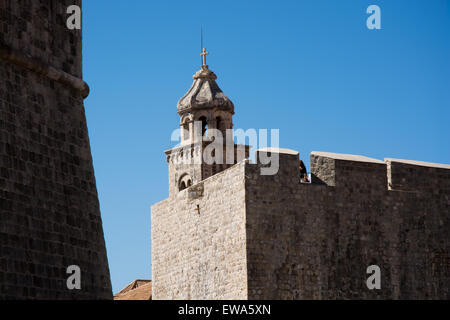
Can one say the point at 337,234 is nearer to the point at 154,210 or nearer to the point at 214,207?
the point at 214,207

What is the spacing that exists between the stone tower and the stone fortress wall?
6.60 meters

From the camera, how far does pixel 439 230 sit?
72.4 feet

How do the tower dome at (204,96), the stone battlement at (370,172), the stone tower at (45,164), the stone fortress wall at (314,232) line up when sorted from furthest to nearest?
1. the tower dome at (204,96)
2. the stone battlement at (370,172)
3. the stone fortress wall at (314,232)
4. the stone tower at (45,164)

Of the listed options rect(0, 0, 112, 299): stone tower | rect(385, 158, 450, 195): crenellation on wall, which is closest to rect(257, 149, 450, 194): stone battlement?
rect(385, 158, 450, 195): crenellation on wall

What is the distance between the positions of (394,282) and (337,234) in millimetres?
1659

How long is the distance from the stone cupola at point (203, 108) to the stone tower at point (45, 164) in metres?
15.3

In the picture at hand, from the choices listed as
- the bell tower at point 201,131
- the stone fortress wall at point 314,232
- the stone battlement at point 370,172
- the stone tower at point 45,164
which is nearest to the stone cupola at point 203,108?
the bell tower at point 201,131

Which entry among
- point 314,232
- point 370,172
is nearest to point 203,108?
point 370,172

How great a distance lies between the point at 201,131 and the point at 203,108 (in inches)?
27.8

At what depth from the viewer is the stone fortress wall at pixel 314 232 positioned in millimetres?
19938

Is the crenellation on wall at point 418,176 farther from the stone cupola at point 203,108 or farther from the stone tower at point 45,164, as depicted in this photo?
the stone tower at point 45,164

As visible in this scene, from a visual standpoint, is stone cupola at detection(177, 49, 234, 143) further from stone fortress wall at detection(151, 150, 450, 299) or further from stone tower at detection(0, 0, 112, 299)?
stone tower at detection(0, 0, 112, 299)

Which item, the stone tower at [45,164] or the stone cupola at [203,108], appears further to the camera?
the stone cupola at [203,108]

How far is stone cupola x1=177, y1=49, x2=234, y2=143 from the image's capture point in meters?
29.5
